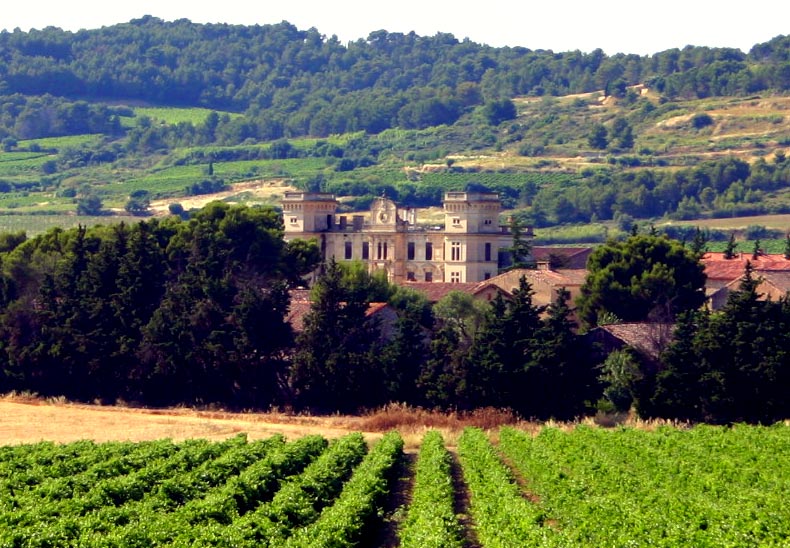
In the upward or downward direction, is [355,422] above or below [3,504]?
below

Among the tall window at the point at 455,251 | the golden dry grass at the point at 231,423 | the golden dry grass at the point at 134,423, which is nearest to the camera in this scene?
the golden dry grass at the point at 134,423

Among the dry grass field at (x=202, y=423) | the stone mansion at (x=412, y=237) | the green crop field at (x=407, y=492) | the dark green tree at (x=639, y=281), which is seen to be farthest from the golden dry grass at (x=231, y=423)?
the stone mansion at (x=412, y=237)

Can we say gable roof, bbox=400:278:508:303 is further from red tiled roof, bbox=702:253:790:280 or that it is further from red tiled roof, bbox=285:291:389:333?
red tiled roof, bbox=702:253:790:280

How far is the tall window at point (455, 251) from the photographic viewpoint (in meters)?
99.9

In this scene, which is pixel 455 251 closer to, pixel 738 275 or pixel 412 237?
pixel 412 237

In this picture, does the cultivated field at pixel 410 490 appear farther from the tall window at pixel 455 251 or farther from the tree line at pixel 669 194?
the tree line at pixel 669 194

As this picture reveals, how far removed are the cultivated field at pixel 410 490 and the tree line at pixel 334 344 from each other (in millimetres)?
5662

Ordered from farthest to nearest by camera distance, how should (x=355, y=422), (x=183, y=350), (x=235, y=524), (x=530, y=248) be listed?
(x=530, y=248), (x=183, y=350), (x=355, y=422), (x=235, y=524)

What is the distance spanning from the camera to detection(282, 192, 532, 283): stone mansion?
99.6m

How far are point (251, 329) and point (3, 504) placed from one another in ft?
104

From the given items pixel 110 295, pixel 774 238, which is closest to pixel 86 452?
pixel 110 295

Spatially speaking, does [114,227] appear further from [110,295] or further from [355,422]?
[355,422]

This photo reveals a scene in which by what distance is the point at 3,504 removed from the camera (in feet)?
92.1

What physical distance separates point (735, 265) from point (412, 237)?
21899 millimetres
